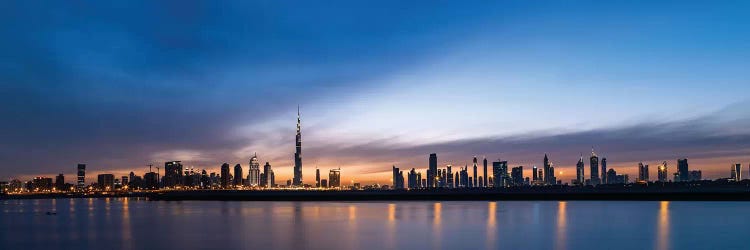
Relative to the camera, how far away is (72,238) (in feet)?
176

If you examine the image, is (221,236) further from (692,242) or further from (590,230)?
(692,242)

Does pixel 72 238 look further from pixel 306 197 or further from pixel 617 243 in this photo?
pixel 306 197

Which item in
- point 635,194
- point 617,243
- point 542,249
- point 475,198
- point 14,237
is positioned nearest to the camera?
point 542,249

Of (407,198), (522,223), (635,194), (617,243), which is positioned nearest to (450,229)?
(522,223)

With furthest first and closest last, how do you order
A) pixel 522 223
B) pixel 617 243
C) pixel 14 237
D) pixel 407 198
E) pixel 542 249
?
pixel 407 198 < pixel 522 223 < pixel 14 237 < pixel 617 243 < pixel 542 249

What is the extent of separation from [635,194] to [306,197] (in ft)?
309

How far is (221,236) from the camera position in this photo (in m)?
52.0

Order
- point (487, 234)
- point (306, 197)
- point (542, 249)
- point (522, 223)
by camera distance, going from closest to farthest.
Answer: point (542, 249)
point (487, 234)
point (522, 223)
point (306, 197)

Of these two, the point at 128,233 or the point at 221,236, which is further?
the point at 128,233

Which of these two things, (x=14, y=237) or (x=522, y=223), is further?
(x=522, y=223)

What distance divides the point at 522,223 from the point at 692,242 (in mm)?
20220

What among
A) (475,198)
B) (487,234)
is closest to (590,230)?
(487,234)

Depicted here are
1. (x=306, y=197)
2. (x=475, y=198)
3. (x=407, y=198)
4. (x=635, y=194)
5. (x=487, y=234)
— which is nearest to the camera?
(x=487, y=234)

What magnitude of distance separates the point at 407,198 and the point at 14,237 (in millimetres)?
132904
